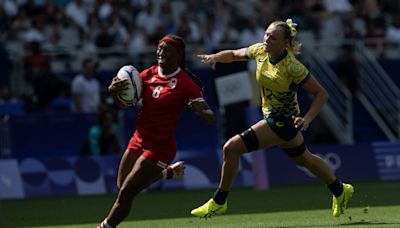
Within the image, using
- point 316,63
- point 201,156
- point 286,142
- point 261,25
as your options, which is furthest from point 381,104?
point 286,142

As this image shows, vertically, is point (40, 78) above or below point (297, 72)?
below

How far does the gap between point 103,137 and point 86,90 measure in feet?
6.81

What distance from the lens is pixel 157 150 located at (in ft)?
39.1

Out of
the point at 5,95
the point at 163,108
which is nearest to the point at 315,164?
the point at 163,108

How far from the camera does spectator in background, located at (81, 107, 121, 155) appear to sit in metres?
22.2

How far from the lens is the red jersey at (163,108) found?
12.0 m

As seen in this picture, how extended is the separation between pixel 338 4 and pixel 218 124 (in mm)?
7078

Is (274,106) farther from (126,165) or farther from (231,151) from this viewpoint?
(126,165)

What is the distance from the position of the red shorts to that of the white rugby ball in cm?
43

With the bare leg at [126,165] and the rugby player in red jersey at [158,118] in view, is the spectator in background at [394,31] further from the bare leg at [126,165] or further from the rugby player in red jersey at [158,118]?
the bare leg at [126,165]

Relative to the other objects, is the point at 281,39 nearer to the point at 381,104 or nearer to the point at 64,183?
the point at 64,183

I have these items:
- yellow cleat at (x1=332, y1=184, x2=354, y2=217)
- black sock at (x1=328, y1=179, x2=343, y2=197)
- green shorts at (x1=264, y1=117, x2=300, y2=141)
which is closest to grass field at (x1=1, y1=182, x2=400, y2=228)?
yellow cleat at (x1=332, y1=184, x2=354, y2=217)

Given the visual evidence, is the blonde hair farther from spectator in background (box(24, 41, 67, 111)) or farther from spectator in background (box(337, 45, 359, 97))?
spectator in background (box(337, 45, 359, 97))

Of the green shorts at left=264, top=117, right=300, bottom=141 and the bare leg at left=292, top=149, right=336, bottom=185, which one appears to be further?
the bare leg at left=292, top=149, right=336, bottom=185
